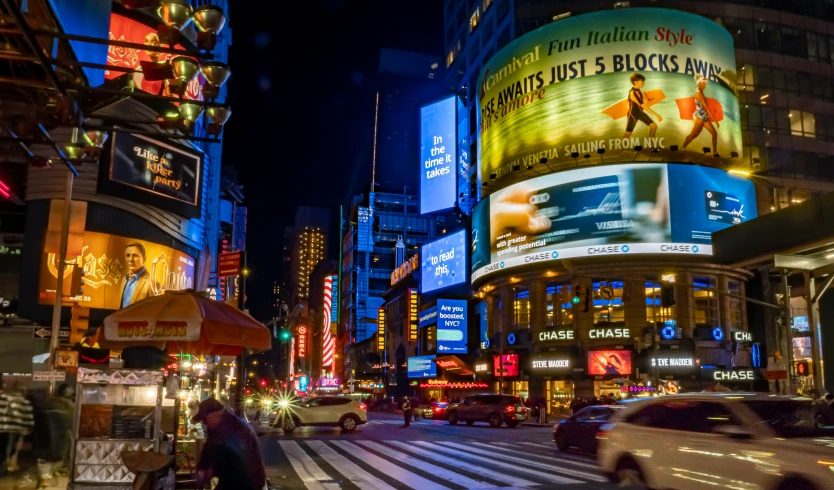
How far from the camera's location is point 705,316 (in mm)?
47594

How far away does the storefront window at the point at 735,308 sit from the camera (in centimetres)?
4869

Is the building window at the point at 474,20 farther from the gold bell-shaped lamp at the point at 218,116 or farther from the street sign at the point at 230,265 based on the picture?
the gold bell-shaped lamp at the point at 218,116

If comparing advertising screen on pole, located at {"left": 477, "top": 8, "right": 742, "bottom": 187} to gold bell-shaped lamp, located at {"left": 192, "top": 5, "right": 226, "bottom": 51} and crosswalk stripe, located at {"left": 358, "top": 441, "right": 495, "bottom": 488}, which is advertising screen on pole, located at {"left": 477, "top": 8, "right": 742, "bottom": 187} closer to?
crosswalk stripe, located at {"left": 358, "top": 441, "right": 495, "bottom": 488}

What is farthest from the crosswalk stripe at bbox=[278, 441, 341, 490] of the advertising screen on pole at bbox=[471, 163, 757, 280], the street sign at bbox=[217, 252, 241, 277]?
the advertising screen on pole at bbox=[471, 163, 757, 280]

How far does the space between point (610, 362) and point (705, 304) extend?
793cm

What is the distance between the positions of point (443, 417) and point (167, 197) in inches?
871

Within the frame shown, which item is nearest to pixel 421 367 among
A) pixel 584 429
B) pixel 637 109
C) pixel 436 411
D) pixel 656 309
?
pixel 436 411

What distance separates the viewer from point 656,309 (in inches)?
1855

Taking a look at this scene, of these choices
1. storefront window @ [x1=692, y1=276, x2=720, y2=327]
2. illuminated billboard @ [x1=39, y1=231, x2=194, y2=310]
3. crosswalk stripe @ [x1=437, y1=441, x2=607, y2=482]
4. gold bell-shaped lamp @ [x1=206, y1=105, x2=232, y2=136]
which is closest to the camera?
gold bell-shaped lamp @ [x1=206, y1=105, x2=232, y2=136]

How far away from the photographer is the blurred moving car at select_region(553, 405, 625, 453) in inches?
804

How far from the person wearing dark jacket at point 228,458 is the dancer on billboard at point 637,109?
150ft

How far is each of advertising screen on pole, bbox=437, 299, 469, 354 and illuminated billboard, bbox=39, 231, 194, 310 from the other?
3574 cm

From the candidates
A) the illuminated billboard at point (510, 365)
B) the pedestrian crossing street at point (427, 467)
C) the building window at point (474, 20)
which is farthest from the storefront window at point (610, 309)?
the building window at point (474, 20)

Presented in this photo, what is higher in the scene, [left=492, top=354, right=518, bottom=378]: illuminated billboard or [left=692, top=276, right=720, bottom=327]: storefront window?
[left=692, top=276, right=720, bottom=327]: storefront window
